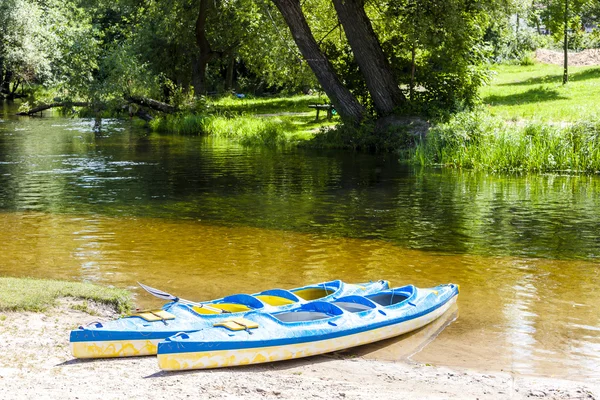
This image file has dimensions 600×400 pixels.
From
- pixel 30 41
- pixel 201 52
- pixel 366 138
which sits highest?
pixel 30 41

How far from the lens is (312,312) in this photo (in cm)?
704

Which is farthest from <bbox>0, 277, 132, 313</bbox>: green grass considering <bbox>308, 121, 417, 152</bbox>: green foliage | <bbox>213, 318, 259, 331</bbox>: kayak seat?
<bbox>308, 121, 417, 152</bbox>: green foliage

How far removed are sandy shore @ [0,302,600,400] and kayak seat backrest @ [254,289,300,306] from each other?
2.39ft

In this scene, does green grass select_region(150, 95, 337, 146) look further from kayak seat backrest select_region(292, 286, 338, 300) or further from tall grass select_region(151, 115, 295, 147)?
kayak seat backrest select_region(292, 286, 338, 300)

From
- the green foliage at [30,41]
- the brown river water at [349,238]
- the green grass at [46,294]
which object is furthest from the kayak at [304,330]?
the green foliage at [30,41]

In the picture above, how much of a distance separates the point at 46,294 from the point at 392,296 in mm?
3502

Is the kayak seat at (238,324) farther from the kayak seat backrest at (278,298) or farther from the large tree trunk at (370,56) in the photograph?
the large tree trunk at (370,56)

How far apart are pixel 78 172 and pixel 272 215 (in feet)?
25.0

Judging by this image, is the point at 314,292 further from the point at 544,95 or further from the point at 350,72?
the point at 544,95

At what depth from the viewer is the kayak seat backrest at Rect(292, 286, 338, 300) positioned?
7680 millimetres

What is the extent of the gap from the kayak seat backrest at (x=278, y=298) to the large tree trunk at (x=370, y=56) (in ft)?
57.3

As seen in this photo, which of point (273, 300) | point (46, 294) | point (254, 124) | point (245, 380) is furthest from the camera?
point (254, 124)

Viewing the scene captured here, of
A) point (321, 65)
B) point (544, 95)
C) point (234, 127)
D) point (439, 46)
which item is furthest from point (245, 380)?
point (544, 95)

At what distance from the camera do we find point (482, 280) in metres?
9.54
